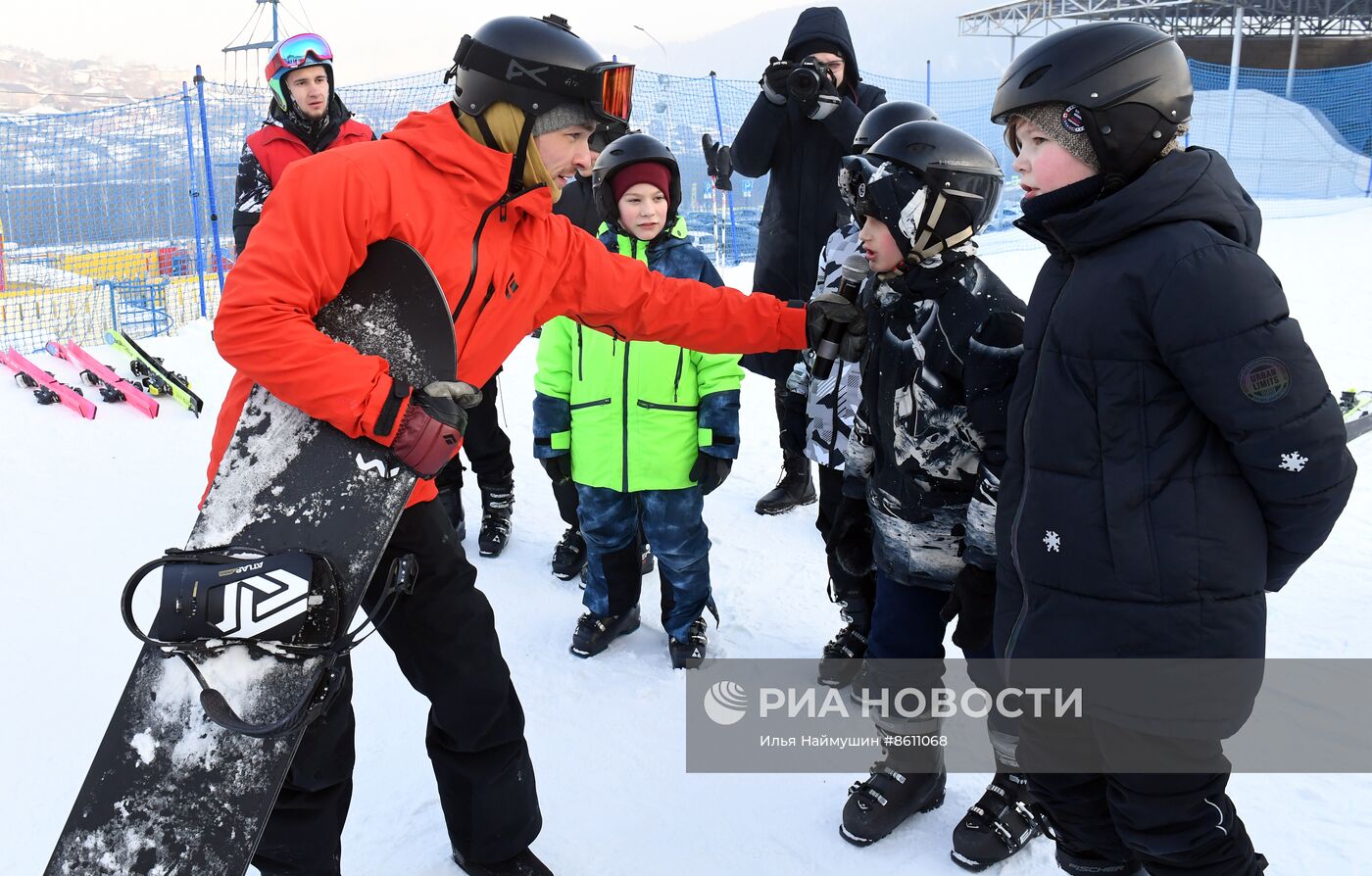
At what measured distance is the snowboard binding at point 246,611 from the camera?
5.87 ft

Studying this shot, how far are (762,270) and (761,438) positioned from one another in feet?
5.83

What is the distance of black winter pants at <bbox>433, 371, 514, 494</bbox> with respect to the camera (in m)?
4.37

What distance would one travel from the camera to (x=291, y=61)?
166 inches

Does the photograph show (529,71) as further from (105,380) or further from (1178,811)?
(105,380)

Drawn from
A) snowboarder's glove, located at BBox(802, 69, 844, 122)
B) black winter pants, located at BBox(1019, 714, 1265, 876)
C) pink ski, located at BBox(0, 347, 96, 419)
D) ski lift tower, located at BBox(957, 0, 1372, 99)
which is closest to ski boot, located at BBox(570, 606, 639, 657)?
black winter pants, located at BBox(1019, 714, 1265, 876)

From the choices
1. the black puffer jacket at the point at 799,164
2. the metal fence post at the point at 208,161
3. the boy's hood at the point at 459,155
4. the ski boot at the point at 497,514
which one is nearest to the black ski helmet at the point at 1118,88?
the boy's hood at the point at 459,155

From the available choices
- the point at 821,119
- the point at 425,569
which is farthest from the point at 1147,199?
the point at 821,119

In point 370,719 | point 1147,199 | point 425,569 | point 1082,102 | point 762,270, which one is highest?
point 1082,102

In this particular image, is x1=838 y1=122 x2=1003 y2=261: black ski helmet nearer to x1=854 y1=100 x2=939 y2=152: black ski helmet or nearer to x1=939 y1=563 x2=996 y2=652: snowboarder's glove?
x1=854 y1=100 x2=939 y2=152: black ski helmet

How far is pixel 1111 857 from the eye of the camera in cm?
195

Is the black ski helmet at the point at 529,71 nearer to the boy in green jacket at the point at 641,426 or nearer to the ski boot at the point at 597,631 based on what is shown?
the boy in green jacket at the point at 641,426

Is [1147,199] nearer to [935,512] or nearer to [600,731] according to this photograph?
[935,512]

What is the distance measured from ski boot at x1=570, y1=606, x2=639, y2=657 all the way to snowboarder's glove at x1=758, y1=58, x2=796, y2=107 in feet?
7.55

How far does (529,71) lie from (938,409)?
4.16 feet
